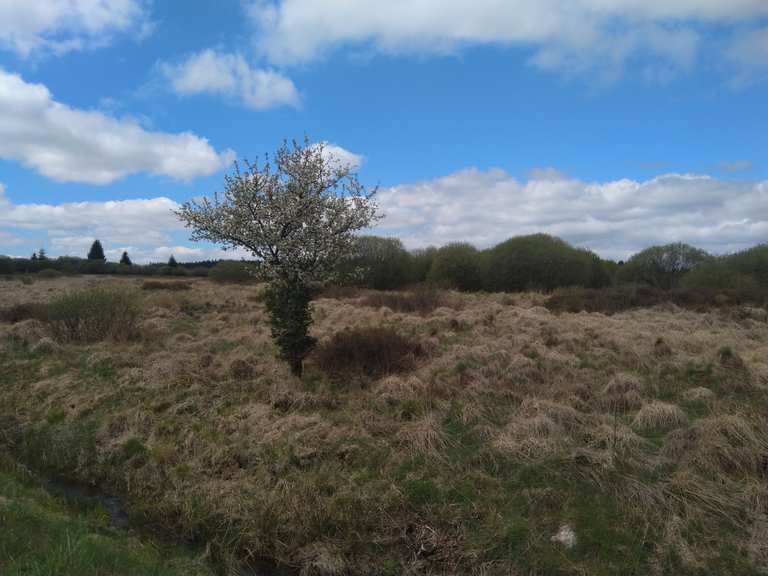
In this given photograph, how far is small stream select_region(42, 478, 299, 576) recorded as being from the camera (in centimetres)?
514

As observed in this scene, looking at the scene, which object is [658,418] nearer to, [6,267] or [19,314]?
[19,314]

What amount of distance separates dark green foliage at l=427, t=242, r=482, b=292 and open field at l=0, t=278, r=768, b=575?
23110mm

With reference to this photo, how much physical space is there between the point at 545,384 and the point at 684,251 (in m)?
31.0

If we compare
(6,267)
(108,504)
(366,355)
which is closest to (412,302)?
(366,355)

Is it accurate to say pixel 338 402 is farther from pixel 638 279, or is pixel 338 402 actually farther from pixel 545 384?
pixel 638 279

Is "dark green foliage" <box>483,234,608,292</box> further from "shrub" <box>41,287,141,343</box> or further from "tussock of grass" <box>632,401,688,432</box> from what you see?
"tussock of grass" <box>632,401,688,432</box>

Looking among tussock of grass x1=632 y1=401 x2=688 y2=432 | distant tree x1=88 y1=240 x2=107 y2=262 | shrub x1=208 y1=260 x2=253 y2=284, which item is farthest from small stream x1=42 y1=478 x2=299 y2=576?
distant tree x1=88 y1=240 x2=107 y2=262

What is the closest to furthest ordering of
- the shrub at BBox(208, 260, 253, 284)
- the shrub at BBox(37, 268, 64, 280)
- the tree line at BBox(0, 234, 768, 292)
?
the tree line at BBox(0, 234, 768, 292) → the shrub at BBox(208, 260, 253, 284) → the shrub at BBox(37, 268, 64, 280)

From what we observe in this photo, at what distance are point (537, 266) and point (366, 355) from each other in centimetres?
2594

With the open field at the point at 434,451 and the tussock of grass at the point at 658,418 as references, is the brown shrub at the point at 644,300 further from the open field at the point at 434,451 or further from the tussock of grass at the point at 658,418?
the tussock of grass at the point at 658,418

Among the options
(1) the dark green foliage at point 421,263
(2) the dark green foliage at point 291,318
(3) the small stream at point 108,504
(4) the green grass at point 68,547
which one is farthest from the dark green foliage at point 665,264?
(4) the green grass at point 68,547

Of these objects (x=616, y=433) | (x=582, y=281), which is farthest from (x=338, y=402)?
(x=582, y=281)

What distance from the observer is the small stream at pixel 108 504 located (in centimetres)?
514

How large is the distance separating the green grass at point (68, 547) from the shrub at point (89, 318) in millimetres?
9013
